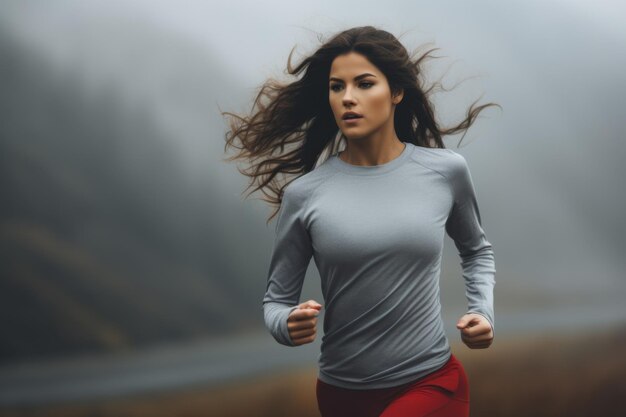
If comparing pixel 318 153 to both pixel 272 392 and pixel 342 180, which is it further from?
pixel 272 392

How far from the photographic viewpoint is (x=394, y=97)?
242 centimetres

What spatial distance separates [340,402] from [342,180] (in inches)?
19.8

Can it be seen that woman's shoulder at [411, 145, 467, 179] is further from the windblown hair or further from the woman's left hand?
the woman's left hand

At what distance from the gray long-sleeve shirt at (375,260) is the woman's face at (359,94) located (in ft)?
0.34

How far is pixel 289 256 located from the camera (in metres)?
2.38

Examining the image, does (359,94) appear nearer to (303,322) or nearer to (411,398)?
(303,322)

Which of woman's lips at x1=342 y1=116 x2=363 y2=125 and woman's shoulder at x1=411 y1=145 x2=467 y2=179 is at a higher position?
woman's lips at x1=342 y1=116 x2=363 y2=125

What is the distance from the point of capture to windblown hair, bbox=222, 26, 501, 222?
2451 mm

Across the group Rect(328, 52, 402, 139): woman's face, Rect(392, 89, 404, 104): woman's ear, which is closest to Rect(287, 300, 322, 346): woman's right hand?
Rect(328, 52, 402, 139): woman's face

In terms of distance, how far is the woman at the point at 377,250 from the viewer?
2250mm

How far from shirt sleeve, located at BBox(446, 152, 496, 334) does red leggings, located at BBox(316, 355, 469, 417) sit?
0.52 feet

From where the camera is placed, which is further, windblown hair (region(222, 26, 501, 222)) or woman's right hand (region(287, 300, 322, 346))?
windblown hair (region(222, 26, 501, 222))

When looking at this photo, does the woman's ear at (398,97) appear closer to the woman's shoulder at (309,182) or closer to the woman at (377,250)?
the woman at (377,250)

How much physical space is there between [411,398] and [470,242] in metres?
0.45
